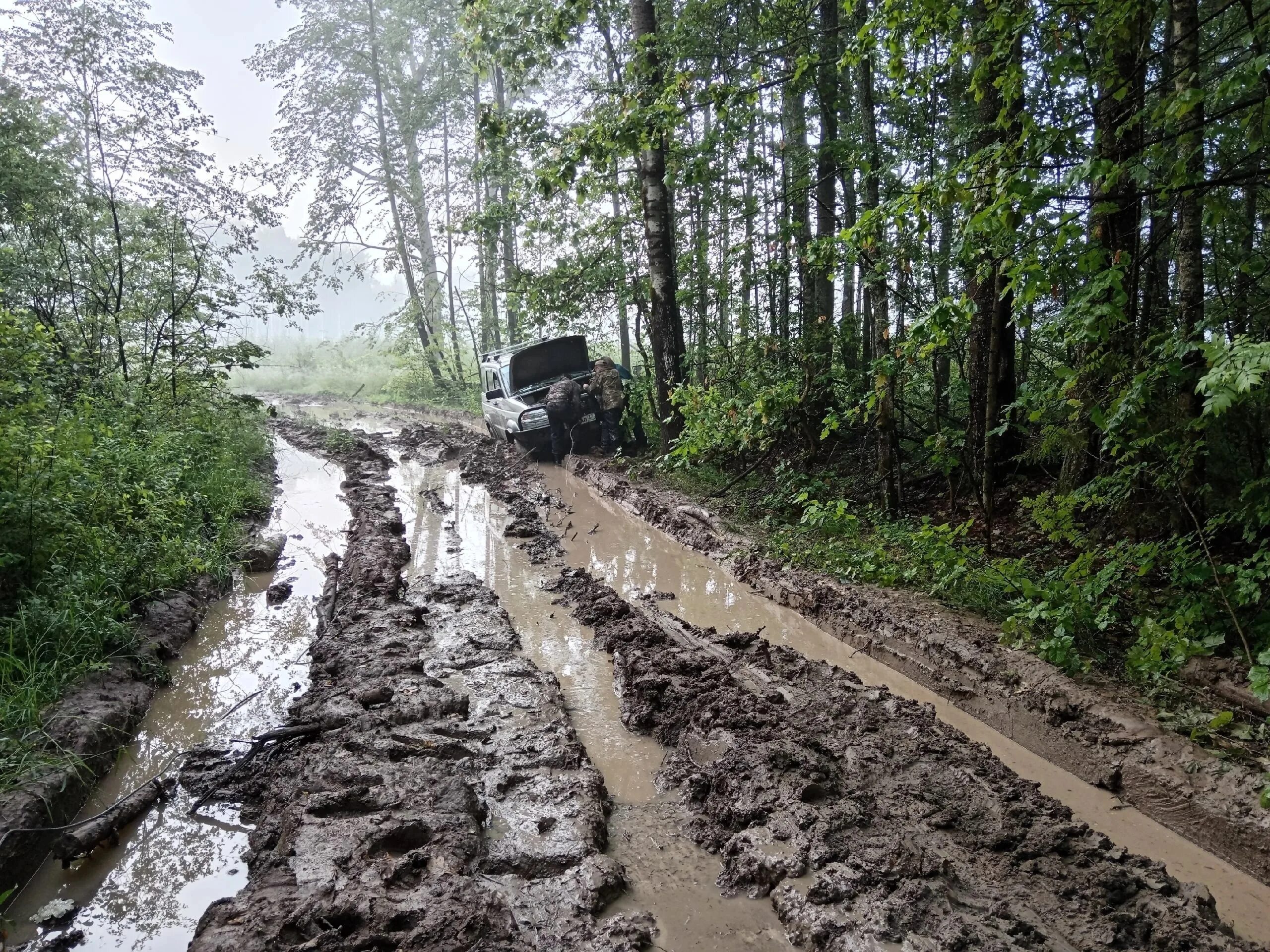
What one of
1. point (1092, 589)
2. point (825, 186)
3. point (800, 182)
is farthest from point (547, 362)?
point (1092, 589)

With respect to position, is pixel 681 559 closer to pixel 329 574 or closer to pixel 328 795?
pixel 329 574

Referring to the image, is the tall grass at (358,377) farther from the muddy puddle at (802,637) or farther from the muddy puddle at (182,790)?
the muddy puddle at (182,790)

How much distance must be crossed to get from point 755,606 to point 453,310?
20.9 metres

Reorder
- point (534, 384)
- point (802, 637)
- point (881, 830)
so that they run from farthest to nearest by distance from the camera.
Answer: point (534, 384) < point (802, 637) < point (881, 830)

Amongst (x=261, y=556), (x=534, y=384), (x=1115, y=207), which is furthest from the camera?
(x=534, y=384)

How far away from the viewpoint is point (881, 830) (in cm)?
296

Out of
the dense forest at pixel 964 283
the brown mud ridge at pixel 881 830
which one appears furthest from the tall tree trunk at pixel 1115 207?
the brown mud ridge at pixel 881 830

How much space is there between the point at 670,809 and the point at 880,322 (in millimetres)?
4553

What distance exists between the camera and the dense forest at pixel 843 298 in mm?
3762

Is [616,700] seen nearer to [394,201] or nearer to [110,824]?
[110,824]

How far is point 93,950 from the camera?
2.86m

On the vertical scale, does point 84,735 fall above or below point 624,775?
above

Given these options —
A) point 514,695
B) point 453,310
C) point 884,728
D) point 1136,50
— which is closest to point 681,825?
point 884,728

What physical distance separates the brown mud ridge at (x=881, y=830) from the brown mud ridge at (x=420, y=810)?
1.78ft
